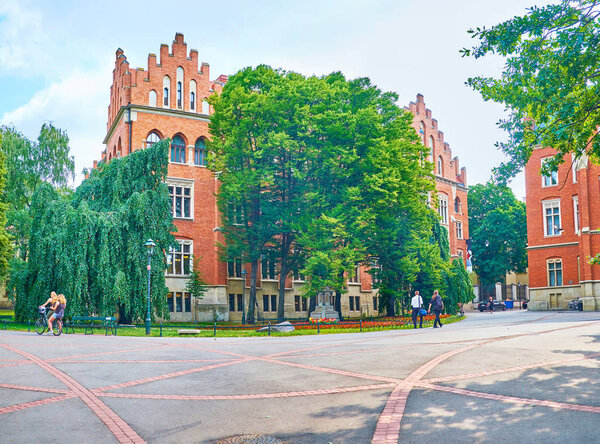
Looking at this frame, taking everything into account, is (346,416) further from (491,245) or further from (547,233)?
(491,245)

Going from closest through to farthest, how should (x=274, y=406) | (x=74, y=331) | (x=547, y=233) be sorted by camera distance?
(x=274, y=406)
(x=74, y=331)
(x=547, y=233)

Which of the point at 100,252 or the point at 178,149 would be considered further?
the point at 178,149

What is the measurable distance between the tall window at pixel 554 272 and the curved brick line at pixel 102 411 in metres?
42.6

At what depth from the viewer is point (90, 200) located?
3198 centimetres

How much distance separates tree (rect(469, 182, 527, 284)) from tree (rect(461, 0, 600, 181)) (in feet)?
184

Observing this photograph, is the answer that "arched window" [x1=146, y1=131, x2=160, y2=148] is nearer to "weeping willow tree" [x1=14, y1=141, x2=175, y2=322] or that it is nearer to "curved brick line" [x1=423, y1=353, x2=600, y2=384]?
"weeping willow tree" [x1=14, y1=141, x2=175, y2=322]

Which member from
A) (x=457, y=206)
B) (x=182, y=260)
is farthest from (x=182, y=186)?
(x=457, y=206)

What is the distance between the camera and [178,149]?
4088cm

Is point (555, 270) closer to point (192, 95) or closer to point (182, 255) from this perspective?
point (182, 255)

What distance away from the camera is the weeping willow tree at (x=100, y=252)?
27.1 metres

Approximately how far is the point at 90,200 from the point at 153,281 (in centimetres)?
670

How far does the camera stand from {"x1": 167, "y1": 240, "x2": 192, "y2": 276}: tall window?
39.5 metres

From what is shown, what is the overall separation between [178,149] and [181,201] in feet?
12.0

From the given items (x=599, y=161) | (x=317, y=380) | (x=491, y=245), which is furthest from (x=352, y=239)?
(x=491, y=245)
